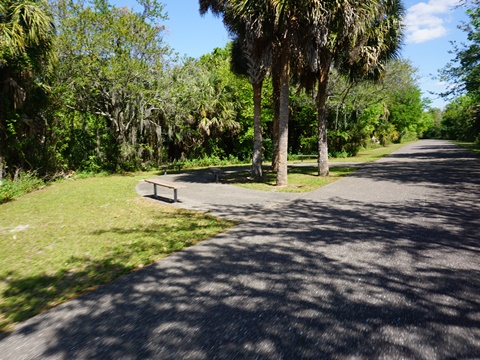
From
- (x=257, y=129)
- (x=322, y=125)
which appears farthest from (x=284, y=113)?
(x=322, y=125)

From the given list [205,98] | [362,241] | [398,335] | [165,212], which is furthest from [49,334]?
[205,98]

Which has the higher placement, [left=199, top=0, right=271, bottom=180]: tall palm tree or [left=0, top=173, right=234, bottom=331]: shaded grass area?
[left=199, top=0, right=271, bottom=180]: tall palm tree

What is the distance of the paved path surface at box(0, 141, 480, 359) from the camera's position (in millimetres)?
2752

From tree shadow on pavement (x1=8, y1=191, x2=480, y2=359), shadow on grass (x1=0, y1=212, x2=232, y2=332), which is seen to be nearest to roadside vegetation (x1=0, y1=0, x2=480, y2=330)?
shadow on grass (x1=0, y1=212, x2=232, y2=332)

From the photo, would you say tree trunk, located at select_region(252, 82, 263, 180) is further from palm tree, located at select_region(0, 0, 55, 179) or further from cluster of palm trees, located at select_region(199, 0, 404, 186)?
palm tree, located at select_region(0, 0, 55, 179)

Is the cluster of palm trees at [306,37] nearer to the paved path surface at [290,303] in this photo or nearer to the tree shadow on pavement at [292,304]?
the paved path surface at [290,303]

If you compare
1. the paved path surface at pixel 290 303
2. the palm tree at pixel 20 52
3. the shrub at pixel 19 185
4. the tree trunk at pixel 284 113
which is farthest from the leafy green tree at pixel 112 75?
the paved path surface at pixel 290 303

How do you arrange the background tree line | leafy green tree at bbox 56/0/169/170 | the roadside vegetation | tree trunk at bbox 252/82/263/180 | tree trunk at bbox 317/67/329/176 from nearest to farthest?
the roadside vegetation < the background tree line < tree trunk at bbox 252/82/263/180 < tree trunk at bbox 317/67/329/176 < leafy green tree at bbox 56/0/169/170

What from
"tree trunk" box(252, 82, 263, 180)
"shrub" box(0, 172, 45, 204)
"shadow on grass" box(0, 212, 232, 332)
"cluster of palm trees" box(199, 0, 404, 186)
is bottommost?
"shadow on grass" box(0, 212, 232, 332)

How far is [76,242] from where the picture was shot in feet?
19.6

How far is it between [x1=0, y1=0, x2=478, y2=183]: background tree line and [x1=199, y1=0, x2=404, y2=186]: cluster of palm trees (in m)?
0.55

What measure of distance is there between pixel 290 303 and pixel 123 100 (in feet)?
59.6

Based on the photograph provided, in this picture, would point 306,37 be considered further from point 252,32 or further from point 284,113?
point 284,113

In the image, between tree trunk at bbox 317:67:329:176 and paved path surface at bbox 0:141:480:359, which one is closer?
paved path surface at bbox 0:141:480:359
